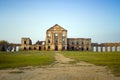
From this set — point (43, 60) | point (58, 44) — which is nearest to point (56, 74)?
point (43, 60)

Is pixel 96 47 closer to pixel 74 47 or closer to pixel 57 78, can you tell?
pixel 74 47

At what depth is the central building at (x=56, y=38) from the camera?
296ft

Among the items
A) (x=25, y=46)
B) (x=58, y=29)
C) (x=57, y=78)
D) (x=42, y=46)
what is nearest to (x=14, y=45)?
(x=25, y=46)

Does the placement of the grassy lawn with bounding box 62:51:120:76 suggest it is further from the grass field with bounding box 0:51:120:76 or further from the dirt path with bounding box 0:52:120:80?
the dirt path with bounding box 0:52:120:80

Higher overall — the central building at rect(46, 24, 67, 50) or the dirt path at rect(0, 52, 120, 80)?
the central building at rect(46, 24, 67, 50)

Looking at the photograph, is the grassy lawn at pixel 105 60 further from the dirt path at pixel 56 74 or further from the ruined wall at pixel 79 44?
the ruined wall at pixel 79 44

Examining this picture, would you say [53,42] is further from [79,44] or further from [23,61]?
[23,61]

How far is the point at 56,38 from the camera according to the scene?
301 ft

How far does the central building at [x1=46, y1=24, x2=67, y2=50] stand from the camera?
90144mm

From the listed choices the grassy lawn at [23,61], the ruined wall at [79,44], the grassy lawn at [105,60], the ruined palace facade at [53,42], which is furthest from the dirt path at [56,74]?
the ruined wall at [79,44]

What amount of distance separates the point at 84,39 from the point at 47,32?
17.7 meters

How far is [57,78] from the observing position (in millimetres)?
10539

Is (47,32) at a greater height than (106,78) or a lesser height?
greater

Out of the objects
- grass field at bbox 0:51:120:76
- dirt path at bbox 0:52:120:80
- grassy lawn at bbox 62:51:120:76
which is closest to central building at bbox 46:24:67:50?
grassy lawn at bbox 62:51:120:76
